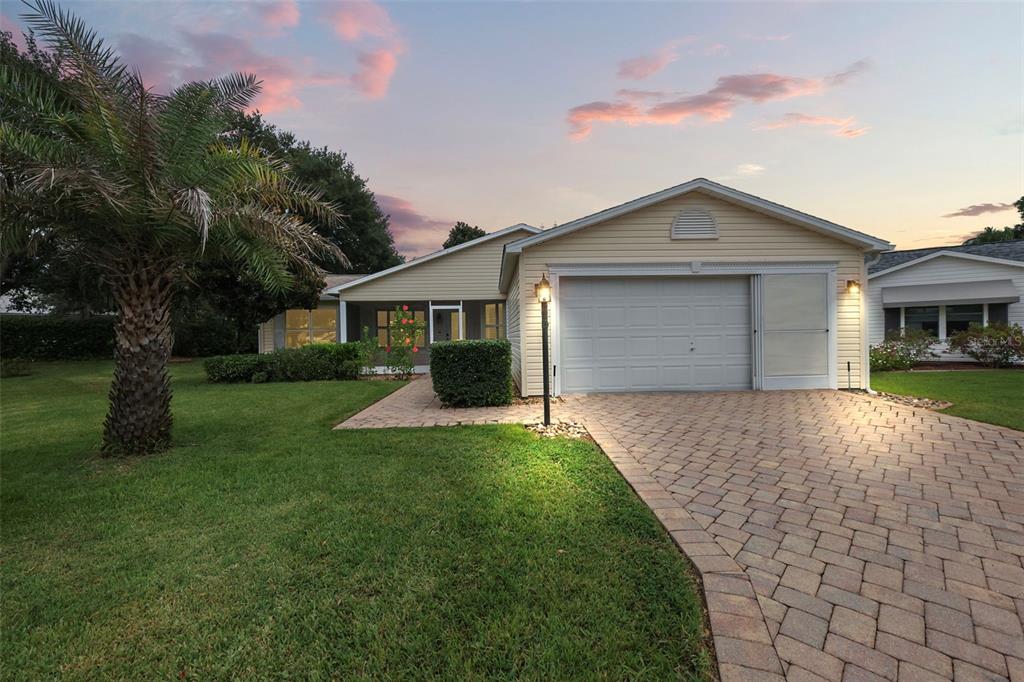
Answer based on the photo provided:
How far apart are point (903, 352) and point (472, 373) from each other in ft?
48.1

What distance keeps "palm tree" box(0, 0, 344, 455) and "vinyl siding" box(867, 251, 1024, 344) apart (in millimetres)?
18919

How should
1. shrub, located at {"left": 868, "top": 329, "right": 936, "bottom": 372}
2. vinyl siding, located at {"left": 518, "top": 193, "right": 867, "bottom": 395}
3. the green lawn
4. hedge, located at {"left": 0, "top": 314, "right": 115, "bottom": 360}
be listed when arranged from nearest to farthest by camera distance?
the green lawn, vinyl siding, located at {"left": 518, "top": 193, "right": 867, "bottom": 395}, shrub, located at {"left": 868, "top": 329, "right": 936, "bottom": 372}, hedge, located at {"left": 0, "top": 314, "right": 115, "bottom": 360}

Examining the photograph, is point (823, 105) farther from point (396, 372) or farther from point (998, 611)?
point (396, 372)

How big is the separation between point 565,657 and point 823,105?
38.8ft

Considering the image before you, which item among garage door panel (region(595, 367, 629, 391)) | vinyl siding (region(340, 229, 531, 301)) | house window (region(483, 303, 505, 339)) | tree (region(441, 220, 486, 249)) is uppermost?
tree (region(441, 220, 486, 249))

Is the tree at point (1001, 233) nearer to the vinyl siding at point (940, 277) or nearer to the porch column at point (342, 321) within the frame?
the vinyl siding at point (940, 277)

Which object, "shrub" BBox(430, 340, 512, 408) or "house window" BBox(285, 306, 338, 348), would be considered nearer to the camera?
"shrub" BBox(430, 340, 512, 408)

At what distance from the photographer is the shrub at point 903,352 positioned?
1318cm

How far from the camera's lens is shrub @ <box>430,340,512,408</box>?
25.2 feet

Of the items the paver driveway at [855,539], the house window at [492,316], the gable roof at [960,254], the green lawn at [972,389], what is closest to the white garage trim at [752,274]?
the green lawn at [972,389]

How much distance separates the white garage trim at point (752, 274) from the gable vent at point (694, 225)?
55 cm

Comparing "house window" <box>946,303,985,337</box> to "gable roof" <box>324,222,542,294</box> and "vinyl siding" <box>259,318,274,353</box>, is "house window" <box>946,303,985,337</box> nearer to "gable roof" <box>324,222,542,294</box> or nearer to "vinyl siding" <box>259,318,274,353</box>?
"gable roof" <box>324,222,542,294</box>

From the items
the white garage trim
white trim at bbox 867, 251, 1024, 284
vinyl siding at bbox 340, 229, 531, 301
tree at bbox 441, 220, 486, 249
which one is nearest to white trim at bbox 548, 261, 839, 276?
the white garage trim

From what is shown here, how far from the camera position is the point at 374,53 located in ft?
29.2
